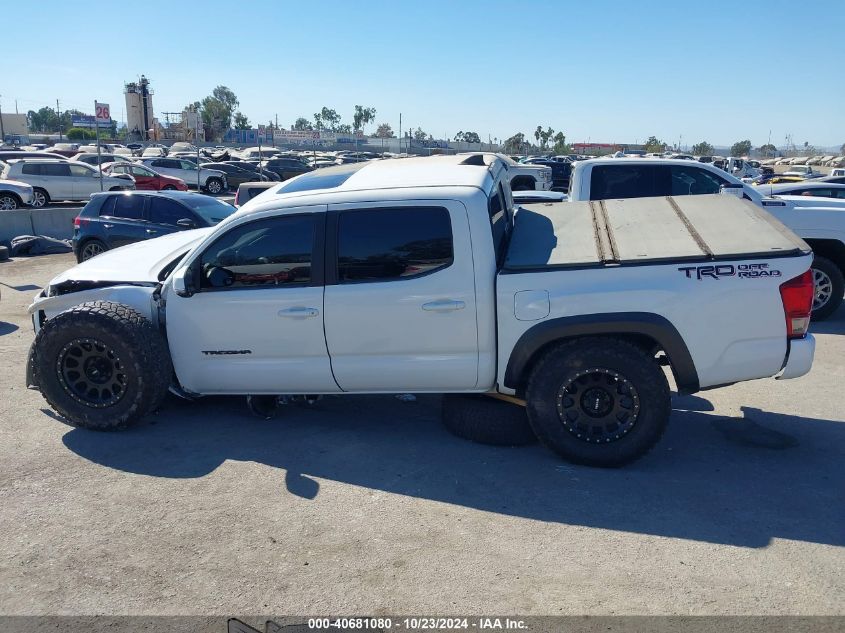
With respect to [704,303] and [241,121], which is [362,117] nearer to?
[241,121]

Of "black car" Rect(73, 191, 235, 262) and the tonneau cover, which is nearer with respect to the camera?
the tonneau cover

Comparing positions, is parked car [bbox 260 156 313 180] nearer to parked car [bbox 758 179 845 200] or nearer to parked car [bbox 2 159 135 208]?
parked car [bbox 2 159 135 208]

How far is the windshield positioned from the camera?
12045mm

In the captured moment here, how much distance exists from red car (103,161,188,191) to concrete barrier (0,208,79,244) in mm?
7832

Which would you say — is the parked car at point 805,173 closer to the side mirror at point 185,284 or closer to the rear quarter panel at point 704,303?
the rear quarter panel at point 704,303

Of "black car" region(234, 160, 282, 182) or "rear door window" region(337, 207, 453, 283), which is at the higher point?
"black car" region(234, 160, 282, 182)

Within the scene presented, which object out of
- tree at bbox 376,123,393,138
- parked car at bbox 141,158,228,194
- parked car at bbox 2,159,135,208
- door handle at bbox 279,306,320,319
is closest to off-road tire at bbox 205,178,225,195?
parked car at bbox 141,158,228,194

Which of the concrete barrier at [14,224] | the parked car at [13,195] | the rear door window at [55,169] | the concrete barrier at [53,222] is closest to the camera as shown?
the concrete barrier at [14,224]

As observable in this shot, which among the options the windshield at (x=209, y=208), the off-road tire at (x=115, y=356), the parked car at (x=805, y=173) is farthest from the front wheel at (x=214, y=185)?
the off-road tire at (x=115, y=356)

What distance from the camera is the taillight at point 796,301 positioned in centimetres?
427

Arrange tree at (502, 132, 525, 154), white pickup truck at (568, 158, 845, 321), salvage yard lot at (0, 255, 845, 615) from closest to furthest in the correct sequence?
1. salvage yard lot at (0, 255, 845, 615)
2. white pickup truck at (568, 158, 845, 321)
3. tree at (502, 132, 525, 154)

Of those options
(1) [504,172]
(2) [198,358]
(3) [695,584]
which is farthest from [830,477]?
(2) [198,358]

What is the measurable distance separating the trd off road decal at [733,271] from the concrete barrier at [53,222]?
16.1 metres

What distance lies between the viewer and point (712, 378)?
4438 millimetres
